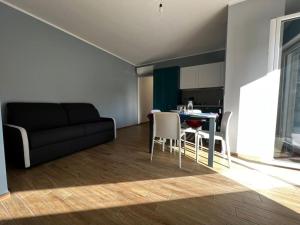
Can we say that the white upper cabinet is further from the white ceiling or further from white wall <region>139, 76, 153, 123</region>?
white wall <region>139, 76, 153, 123</region>

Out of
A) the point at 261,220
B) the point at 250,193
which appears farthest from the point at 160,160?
the point at 261,220

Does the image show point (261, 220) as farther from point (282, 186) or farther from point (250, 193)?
point (282, 186)

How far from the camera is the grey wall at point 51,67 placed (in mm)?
2842

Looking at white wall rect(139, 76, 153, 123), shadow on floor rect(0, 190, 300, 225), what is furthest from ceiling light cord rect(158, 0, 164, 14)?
white wall rect(139, 76, 153, 123)

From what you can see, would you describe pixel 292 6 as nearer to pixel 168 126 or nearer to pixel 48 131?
pixel 168 126

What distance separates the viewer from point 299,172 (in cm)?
228

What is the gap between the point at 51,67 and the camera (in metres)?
3.48

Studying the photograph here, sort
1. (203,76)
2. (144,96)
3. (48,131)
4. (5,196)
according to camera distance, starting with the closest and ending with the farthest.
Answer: (5,196), (48,131), (203,76), (144,96)

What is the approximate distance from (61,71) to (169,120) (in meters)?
2.87

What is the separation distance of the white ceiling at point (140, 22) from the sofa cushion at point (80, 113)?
1763mm

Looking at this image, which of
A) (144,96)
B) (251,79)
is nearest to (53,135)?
(251,79)

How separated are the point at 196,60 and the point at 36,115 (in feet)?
14.5

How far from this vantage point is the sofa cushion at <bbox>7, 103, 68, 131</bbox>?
8.88 feet

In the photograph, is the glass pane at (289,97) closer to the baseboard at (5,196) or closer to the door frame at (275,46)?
the door frame at (275,46)
